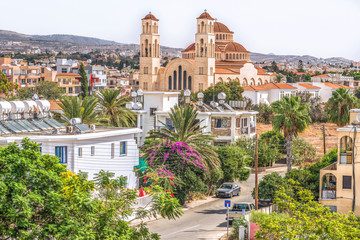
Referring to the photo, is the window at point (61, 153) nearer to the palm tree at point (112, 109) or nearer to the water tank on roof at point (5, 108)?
the water tank on roof at point (5, 108)

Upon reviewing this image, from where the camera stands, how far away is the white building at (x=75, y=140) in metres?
29.0

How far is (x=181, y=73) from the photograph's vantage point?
103 metres

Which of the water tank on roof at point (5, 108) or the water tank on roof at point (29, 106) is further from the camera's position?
the water tank on roof at point (29, 106)

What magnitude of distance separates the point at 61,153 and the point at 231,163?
12090 mm

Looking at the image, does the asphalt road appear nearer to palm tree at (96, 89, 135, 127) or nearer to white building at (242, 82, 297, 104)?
palm tree at (96, 89, 135, 127)

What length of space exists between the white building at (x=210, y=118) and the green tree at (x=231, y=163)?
20.8 feet

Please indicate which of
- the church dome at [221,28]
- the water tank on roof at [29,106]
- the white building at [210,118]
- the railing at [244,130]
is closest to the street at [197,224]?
the water tank on roof at [29,106]

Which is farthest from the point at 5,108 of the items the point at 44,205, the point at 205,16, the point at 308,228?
the point at 205,16

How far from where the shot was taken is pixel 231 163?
125ft

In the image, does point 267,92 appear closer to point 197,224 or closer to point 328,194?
point 328,194

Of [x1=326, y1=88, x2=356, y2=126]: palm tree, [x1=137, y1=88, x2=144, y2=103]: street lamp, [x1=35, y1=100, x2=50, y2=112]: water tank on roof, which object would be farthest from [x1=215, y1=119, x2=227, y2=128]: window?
[x1=35, y1=100, x2=50, y2=112]: water tank on roof

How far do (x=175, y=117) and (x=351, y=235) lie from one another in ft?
52.9

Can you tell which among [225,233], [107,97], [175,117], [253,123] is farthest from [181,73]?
[225,233]

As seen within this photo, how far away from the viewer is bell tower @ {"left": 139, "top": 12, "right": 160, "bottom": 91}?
342 feet
